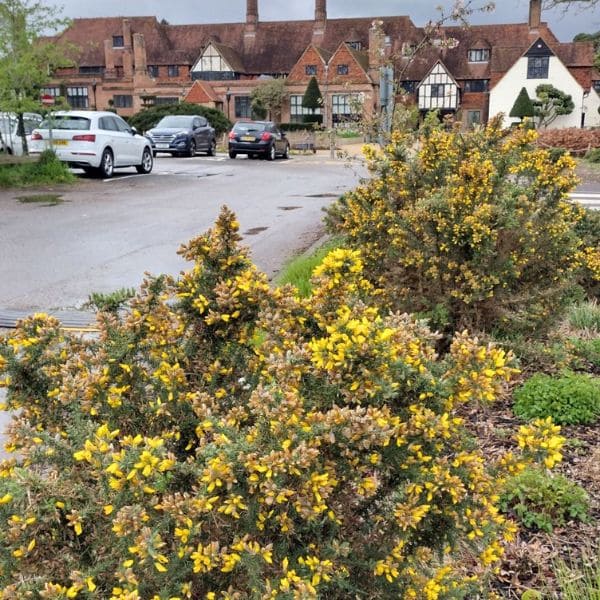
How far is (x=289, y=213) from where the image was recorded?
47.3 ft

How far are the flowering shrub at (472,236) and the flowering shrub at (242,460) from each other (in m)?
2.51

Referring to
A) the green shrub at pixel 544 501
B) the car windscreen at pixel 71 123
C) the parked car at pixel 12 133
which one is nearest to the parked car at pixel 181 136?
the parked car at pixel 12 133

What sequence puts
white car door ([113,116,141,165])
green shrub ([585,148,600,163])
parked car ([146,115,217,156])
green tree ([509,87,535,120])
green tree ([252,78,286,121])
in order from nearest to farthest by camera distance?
white car door ([113,116,141,165])
green shrub ([585,148,600,163])
parked car ([146,115,217,156])
green tree ([509,87,535,120])
green tree ([252,78,286,121])

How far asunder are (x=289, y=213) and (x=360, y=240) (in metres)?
8.91

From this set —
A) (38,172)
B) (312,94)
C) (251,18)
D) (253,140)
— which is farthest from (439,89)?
(38,172)

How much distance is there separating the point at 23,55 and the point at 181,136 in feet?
46.0

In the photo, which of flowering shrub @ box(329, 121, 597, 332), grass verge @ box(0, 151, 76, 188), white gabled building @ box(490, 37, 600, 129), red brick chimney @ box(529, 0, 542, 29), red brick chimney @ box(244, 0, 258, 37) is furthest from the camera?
red brick chimney @ box(244, 0, 258, 37)

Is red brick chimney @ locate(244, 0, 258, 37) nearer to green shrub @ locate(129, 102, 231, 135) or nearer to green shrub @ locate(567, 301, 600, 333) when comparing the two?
green shrub @ locate(129, 102, 231, 135)

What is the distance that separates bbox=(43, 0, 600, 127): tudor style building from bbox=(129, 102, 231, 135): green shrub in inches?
396

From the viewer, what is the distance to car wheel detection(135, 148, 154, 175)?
73.9 ft

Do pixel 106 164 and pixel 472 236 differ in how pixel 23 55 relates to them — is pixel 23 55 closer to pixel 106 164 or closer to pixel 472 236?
pixel 106 164

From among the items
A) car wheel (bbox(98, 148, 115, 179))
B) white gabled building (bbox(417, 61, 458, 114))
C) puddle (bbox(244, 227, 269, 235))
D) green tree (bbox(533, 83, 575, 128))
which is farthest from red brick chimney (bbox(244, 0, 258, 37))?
puddle (bbox(244, 227, 269, 235))

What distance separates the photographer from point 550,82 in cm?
5525

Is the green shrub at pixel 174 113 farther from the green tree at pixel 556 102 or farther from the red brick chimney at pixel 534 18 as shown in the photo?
the red brick chimney at pixel 534 18
